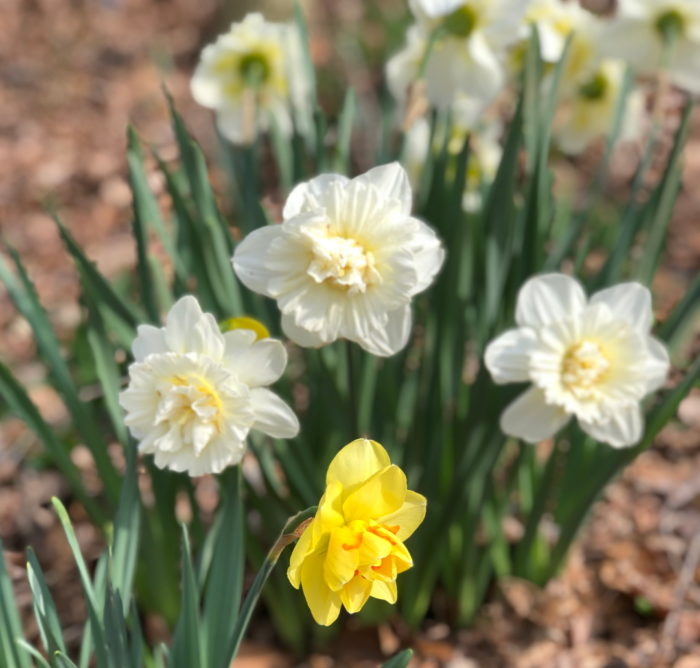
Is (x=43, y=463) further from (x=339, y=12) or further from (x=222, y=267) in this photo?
(x=339, y=12)

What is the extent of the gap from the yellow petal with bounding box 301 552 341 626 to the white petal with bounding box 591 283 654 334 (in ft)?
2.02

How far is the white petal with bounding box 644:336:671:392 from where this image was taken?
1327 mm

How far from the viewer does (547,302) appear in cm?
133

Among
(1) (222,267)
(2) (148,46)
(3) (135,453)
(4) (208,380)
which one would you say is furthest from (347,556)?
(2) (148,46)

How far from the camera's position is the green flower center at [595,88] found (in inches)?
73.6

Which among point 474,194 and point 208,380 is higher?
point 208,380

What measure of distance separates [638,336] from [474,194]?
770 millimetres

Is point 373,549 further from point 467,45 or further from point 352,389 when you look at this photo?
point 467,45

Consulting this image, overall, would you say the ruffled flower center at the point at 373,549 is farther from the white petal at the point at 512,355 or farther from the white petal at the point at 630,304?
the white petal at the point at 630,304

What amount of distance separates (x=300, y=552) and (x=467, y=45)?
1.00 m

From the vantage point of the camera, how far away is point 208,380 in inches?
42.9

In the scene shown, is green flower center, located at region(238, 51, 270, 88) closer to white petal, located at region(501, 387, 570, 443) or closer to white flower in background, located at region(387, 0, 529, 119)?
white flower in background, located at region(387, 0, 529, 119)

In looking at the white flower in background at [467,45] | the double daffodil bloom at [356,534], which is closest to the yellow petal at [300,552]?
the double daffodil bloom at [356,534]

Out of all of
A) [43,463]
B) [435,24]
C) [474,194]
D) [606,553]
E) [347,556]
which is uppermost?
[435,24]
